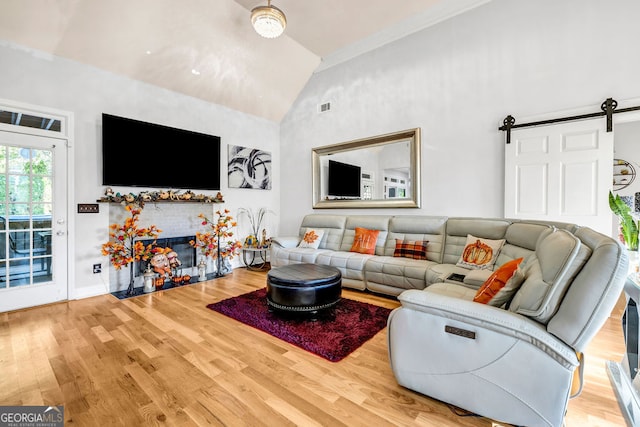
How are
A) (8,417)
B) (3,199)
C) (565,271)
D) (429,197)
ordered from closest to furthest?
(565,271), (8,417), (3,199), (429,197)

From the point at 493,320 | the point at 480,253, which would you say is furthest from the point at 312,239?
the point at 493,320

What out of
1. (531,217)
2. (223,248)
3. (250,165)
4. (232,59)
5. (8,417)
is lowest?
(8,417)

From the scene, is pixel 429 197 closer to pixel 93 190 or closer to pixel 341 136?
pixel 341 136

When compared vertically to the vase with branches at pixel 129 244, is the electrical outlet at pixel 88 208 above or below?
above

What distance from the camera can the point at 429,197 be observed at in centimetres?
385

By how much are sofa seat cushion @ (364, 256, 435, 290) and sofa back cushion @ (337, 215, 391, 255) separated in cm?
37

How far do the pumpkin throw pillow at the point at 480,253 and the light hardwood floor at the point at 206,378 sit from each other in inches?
38.5

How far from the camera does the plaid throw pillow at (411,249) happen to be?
11.5ft

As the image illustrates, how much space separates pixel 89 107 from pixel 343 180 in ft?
11.9

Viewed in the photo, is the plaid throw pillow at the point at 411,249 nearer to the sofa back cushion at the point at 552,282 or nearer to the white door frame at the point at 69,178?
the sofa back cushion at the point at 552,282

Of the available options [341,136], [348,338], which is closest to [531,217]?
[348,338]

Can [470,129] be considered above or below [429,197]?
above

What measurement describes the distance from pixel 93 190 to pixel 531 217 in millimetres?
5253

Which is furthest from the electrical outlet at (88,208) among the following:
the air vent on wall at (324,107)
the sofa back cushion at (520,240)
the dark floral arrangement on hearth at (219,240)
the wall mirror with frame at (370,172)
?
the sofa back cushion at (520,240)
